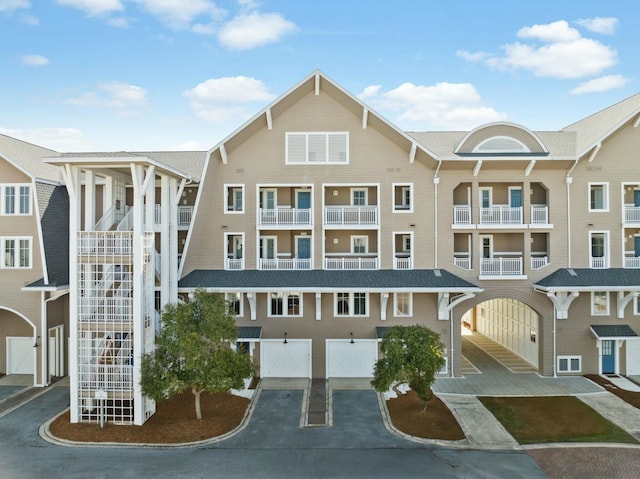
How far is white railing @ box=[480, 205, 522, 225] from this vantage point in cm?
2345

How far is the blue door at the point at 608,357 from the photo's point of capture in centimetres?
2339

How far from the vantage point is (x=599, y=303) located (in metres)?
23.4

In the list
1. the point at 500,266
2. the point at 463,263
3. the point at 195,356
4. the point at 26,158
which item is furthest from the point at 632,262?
the point at 26,158

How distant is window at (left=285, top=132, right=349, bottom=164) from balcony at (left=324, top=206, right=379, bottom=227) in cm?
269

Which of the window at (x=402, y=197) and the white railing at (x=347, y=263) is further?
the window at (x=402, y=197)

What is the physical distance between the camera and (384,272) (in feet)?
76.1

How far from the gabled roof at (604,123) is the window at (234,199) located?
61.7 feet

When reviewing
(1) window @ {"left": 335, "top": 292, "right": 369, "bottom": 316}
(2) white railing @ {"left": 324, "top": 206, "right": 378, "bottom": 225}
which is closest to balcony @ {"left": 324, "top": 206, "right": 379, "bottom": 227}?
(2) white railing @ {"left": 324, "top": 206, "right": 378, "bottom": 225}

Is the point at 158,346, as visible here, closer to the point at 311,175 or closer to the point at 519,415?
the point at 311,175

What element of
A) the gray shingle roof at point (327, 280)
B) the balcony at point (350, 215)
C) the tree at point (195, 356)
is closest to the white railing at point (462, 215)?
the gray shingle roof at point (327, 280)

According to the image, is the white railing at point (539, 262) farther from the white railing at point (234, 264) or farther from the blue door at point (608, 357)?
the white railing at point (234, 264)

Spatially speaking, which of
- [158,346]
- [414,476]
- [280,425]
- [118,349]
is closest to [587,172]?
[414,476]

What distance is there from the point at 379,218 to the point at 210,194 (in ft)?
31.8

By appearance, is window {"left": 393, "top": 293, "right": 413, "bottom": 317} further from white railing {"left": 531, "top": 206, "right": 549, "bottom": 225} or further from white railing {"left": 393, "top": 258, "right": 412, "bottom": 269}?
white railing {"left": 531, "top": 206, "right": 549, "bottom": 225}
